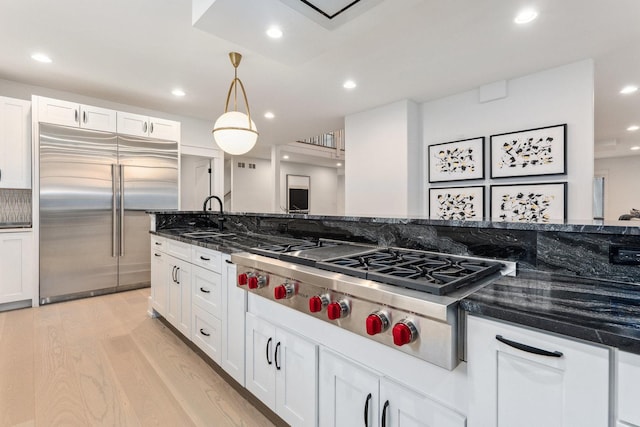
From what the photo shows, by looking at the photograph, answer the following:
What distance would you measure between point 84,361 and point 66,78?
3388 millimetres

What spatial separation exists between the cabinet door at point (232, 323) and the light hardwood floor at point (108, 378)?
19 cm

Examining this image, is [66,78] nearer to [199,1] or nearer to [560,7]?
[199,1]

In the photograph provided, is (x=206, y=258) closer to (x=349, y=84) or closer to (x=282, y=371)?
(x=282, y=371)

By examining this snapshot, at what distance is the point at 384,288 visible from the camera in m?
0.98

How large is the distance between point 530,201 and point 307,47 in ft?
9.84

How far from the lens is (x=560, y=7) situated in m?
2.36

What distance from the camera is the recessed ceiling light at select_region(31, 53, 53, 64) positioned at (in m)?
3.15

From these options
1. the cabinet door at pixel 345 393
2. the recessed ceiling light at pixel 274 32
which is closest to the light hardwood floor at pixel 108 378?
the cabinet door at pixel 345 393

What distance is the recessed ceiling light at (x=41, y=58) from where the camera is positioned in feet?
10.3

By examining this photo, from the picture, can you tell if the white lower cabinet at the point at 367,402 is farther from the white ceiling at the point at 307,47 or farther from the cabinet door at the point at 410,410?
the white ceiling at the point at 307,47

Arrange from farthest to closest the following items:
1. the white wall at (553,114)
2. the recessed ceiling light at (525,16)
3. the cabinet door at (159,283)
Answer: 1. the white wall at (553,114)
2. the cabinet door at (159,283)
3. the recessed ceiling light at (525,16)

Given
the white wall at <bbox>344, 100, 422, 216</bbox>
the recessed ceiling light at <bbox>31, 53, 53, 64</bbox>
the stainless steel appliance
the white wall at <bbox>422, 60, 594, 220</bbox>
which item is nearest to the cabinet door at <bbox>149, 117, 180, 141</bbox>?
the recessed ceiling light at <bbox>31, 53, 53, 64</bbox>

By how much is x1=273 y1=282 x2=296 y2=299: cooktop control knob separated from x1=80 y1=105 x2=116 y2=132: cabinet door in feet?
12.4

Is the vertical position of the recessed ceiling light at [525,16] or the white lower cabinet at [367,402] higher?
the recessed ceiling light at [525,16]
